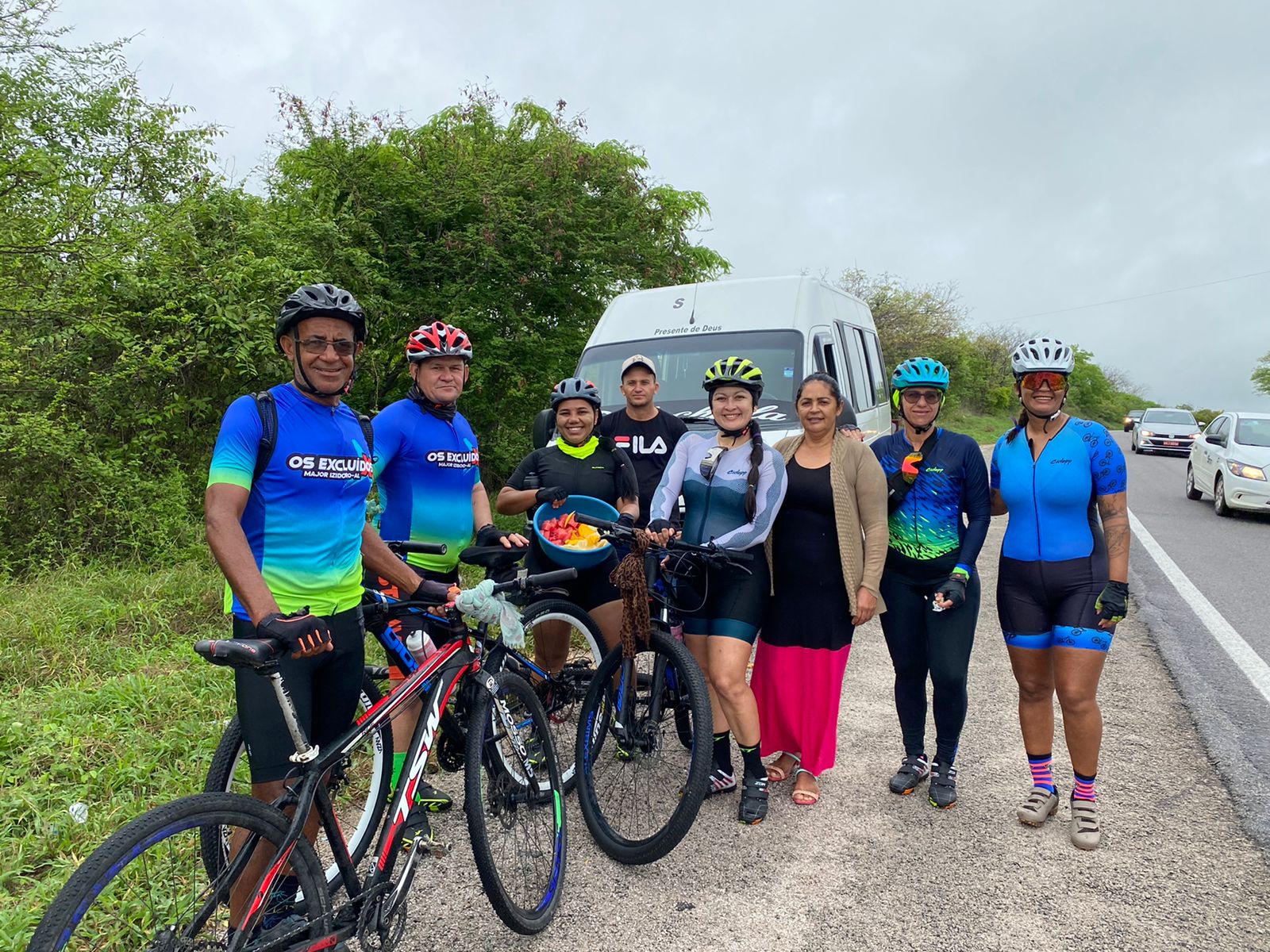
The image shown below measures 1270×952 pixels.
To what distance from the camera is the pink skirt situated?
396cm

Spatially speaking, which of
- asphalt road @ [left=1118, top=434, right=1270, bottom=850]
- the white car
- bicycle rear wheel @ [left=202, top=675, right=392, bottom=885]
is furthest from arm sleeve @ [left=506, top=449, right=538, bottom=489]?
the white car

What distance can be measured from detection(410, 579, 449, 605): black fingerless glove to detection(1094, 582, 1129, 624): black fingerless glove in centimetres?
277

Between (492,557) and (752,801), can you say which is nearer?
(492,557)

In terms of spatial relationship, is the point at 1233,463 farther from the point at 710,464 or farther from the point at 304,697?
the point at 304,697

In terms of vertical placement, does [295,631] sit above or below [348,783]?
above

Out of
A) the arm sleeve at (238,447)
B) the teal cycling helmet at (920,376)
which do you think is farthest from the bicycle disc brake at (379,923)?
the teal cycling helmet at (920,376)

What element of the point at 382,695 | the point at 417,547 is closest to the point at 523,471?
the point at 417,547

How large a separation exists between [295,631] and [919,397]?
3169 millimetres

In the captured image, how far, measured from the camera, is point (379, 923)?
2457mm

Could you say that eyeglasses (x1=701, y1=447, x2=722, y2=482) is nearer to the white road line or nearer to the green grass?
the green grass

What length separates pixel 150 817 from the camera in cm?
184

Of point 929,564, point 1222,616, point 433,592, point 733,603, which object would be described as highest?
point 433,592

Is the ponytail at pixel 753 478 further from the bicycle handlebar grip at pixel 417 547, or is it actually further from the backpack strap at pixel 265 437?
the backpack strap at pixel 265 437

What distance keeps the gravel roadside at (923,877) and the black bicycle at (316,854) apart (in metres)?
0.29
